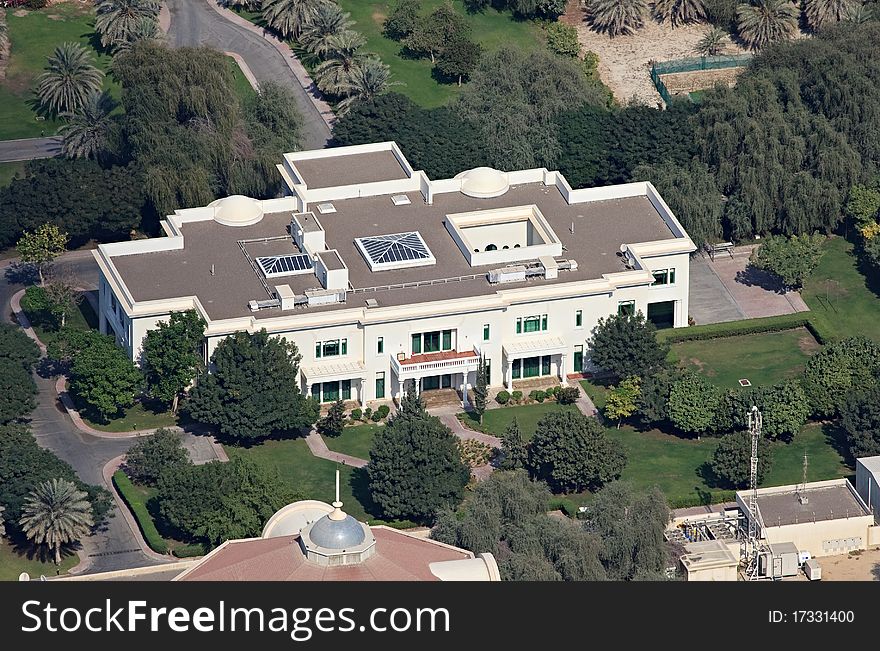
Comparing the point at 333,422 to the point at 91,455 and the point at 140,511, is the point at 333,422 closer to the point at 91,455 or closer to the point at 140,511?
the point at 140,511

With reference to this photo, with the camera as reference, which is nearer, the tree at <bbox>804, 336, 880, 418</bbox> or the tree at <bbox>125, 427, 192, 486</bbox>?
the tree at <bbox>125, 427, 192, 486</bbox>

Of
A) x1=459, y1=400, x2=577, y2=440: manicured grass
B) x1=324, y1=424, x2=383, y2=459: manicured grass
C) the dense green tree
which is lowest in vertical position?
x1=459, y1=400, x2=577, y2=440: manicured grass

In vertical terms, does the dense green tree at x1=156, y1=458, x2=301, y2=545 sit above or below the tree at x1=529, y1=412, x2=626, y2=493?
above

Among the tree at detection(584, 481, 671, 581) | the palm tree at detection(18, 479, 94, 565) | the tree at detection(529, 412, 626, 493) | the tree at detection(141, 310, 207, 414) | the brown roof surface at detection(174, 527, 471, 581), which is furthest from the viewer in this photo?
the tree at detection(141, 310, 207, 414)

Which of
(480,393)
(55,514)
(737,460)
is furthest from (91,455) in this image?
(737,460)

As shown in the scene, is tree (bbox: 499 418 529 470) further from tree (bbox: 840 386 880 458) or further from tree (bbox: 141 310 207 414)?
tree (bbox: 141 310 207 414)

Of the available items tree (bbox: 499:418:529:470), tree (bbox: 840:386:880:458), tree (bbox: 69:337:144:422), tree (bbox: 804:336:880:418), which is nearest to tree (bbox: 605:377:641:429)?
tree (bbox: 499:418:529:470)

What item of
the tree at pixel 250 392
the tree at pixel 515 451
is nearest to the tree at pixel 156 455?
the tree at pixel 250 392

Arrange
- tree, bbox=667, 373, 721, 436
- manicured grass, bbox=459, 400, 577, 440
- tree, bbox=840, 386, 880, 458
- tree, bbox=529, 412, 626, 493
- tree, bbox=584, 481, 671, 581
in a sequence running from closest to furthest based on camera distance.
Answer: tree, bbox=584, 481, 671, 581, tree, bbox=529, 412, 626, 493, tree, bbox=840, 386, 880, 458, tree, bbox=667, 373, 721, 436, manicured grass, bbox=459, 400, 577, 440

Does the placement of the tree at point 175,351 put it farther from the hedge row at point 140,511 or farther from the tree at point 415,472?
the tree at point 415,472
